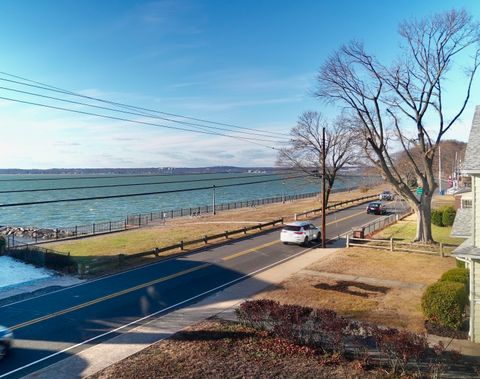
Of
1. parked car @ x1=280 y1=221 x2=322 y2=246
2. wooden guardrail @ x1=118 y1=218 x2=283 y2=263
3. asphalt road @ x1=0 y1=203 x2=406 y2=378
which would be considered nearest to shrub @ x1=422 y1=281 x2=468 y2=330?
asphalt road @ x1=0 y1=203 x2=406 y2=378

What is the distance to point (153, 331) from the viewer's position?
44.1 ft

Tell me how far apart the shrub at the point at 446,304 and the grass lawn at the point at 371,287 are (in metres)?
0.58

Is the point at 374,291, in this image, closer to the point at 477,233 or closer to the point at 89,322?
the point at 477,233

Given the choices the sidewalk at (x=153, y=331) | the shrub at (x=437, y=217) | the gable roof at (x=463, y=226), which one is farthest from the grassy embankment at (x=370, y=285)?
the shrub at (x=437, y=217)

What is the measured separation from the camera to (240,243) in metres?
30.3

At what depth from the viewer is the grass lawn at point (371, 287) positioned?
14.9 metres

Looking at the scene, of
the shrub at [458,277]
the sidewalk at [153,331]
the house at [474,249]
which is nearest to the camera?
the sidewalk at [153,331]

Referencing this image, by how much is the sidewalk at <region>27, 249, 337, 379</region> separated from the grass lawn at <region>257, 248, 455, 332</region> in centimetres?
118

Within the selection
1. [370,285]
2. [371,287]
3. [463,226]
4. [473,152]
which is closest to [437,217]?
[463,226]

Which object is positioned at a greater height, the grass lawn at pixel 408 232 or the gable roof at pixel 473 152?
the gable roof at pixel 473 152

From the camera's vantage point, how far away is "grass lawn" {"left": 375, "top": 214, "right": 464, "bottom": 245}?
32050 millimetres

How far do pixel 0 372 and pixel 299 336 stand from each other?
8.09 metres

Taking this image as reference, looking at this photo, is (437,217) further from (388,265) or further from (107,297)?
(107,297)

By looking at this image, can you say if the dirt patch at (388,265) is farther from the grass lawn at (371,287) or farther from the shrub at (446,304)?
the shrub at (446,304)
